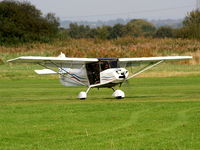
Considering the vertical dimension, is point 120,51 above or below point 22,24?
below

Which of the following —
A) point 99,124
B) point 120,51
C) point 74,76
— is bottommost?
point 120,51

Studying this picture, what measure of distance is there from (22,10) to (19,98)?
47.6m

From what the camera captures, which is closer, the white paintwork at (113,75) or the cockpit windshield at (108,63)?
the white paintwork at (113,75)

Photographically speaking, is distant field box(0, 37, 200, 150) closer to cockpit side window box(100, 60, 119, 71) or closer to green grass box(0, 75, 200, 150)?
green grass box(0, 75, 200, 150)

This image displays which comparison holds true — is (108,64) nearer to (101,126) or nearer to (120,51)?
(101,126)

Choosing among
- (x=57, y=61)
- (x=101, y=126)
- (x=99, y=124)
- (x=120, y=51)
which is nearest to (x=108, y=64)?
(x=57, y=61)

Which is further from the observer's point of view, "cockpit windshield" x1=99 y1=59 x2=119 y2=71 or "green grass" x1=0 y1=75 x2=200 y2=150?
"cockpit windshield" x1=99 y1=59 x2=119 y2=71

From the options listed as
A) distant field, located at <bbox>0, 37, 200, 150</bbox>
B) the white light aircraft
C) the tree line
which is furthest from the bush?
the white light aircraft

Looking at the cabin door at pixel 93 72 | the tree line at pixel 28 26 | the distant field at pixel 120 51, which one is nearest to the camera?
the cabin door at pixel 93 72

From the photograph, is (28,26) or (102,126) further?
(28,26)

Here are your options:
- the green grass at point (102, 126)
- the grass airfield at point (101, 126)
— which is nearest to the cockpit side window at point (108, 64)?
the grass airfield at point (101, 126)

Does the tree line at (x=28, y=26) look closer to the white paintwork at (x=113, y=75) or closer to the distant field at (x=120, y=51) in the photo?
the distant field at (x=120, y=51)

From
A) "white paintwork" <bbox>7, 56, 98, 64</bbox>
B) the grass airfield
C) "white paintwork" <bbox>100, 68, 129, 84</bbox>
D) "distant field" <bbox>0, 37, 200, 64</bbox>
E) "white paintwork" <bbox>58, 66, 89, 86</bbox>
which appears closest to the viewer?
the grass airfield

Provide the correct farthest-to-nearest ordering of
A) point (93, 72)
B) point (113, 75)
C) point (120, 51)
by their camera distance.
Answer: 1. point (120, 51)
2. point (93, 72)
3. point (113, 75)
